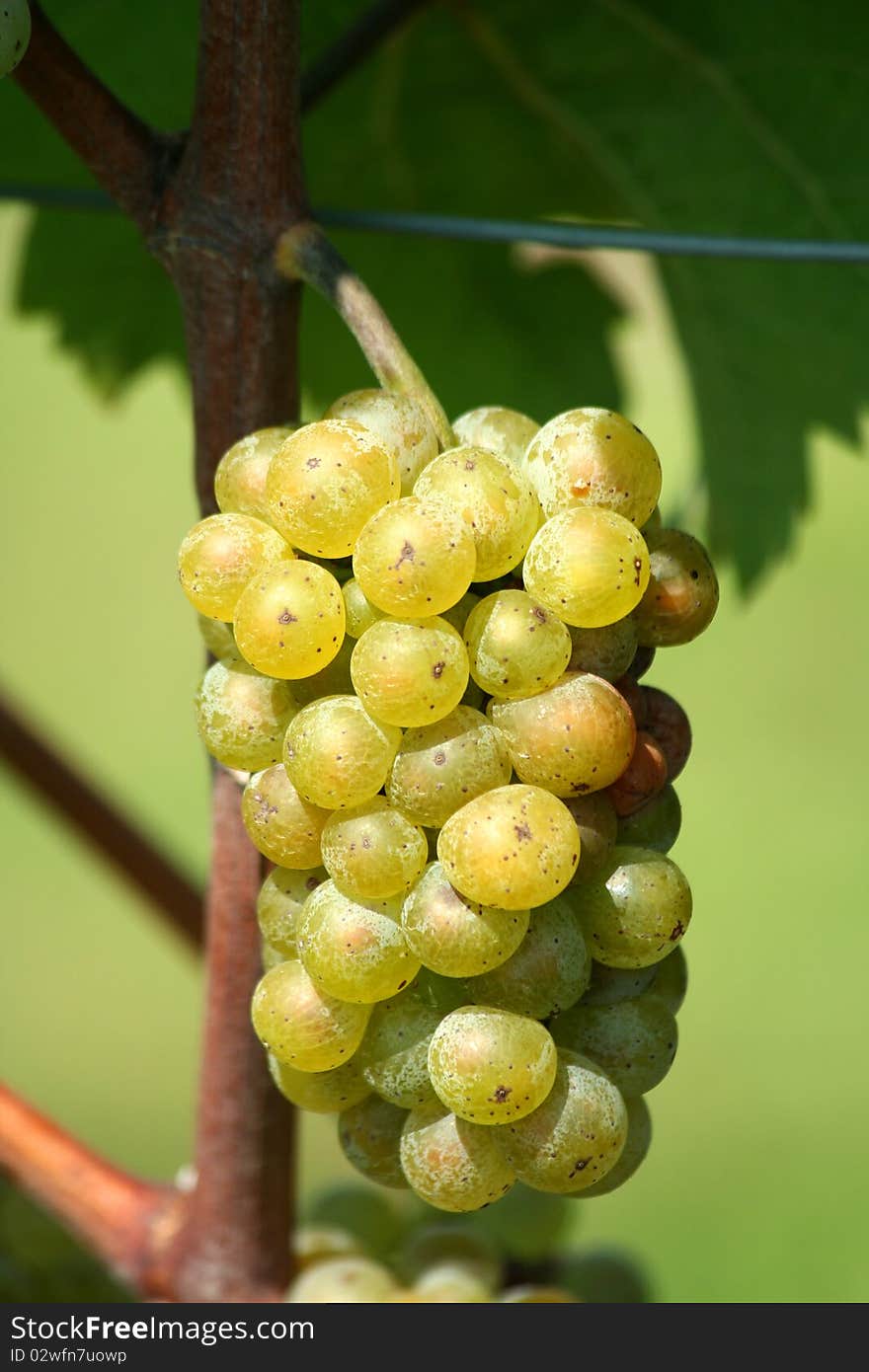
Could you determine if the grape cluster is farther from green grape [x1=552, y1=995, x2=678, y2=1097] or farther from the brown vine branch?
the brown vine branch

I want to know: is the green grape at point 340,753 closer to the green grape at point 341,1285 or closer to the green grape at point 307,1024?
the green grape at point 307,1024

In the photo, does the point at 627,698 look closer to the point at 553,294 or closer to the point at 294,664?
the point at 294,664

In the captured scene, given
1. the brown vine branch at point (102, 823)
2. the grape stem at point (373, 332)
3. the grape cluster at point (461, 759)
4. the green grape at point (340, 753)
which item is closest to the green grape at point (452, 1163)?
the grape cluster at point (461, 759)

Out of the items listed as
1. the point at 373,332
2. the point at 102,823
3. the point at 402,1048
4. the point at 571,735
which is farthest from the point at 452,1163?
the point at 102,823

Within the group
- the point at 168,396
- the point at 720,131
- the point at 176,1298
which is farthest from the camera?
the point at 168,396

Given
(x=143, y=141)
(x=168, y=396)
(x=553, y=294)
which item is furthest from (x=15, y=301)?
(x=168, y=396)

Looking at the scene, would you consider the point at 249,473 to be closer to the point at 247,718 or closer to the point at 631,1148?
the point at 247,718

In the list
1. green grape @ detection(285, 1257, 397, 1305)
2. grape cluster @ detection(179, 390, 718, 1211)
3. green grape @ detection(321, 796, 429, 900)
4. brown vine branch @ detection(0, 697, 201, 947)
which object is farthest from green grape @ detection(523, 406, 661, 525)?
brown vine branch @ detection(0, 697, 201, 947)
